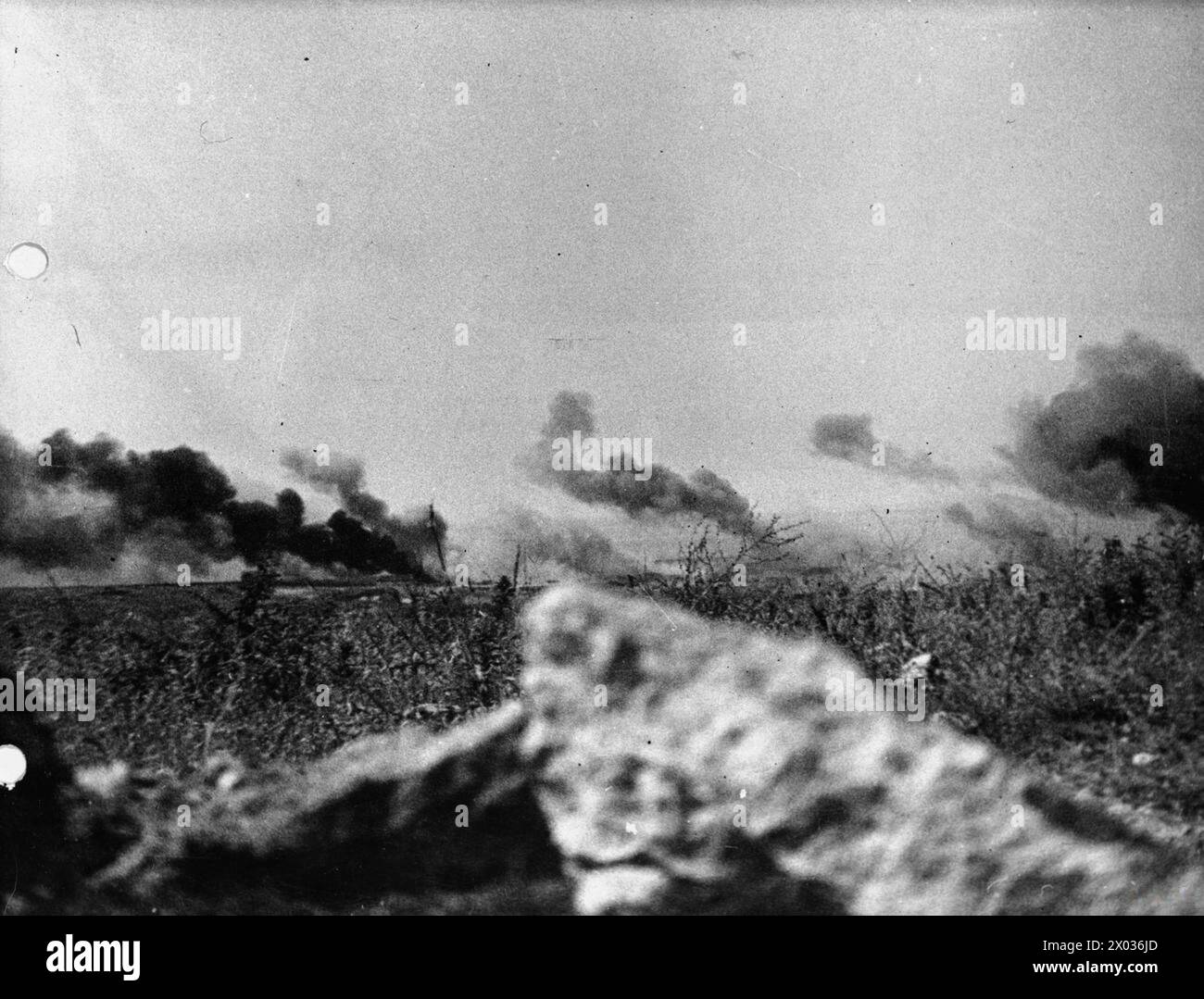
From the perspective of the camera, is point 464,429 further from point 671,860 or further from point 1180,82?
point 1180,82

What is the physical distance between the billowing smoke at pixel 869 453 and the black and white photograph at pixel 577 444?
0.06ft

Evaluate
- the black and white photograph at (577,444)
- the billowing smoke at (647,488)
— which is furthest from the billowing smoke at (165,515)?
the billowing smoke at (647,488)

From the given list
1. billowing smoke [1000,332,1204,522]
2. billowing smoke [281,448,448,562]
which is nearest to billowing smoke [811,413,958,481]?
billowing smoke [1000,332,1204,522]

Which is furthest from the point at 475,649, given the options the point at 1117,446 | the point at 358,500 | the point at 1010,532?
the point at 1117,446

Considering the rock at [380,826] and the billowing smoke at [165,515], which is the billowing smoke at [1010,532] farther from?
the billowing smoke at [165,515]

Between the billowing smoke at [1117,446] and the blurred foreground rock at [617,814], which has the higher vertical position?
the billowing smoke at [1117,446]

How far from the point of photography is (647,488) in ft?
13.8

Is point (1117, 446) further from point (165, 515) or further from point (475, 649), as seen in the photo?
point (165, 515)

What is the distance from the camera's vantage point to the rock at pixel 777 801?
4031mm

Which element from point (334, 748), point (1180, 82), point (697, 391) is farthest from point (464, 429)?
point (1180, 82)

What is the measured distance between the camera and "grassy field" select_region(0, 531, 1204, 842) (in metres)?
4.08

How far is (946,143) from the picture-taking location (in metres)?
4.27

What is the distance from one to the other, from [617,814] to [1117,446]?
2.78 meters
